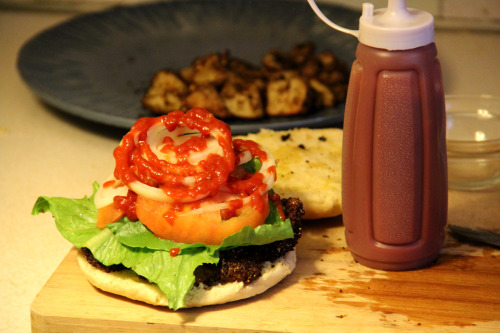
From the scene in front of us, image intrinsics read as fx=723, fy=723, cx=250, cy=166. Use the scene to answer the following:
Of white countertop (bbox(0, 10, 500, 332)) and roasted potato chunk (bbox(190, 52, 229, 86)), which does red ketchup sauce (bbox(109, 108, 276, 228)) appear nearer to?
white countertop (bbox(0, 10, 500, 332))

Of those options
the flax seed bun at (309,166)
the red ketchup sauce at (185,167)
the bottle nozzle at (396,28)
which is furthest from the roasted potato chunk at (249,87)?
the bottle nozzle at (396,28)

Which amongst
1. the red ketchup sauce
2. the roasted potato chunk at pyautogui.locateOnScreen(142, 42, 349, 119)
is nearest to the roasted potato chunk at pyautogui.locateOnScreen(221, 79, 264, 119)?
the roasted potato chunk at pyautogui.locateOnScreen(142, 42, 349, 119)

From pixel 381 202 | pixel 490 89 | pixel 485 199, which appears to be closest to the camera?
pixel 381 202

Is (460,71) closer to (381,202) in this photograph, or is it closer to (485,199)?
(485,199)

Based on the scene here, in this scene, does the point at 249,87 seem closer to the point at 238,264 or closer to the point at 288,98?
the point at 288,98

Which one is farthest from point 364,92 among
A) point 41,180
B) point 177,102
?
point 41,180

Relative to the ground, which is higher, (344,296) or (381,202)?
(381,202)
